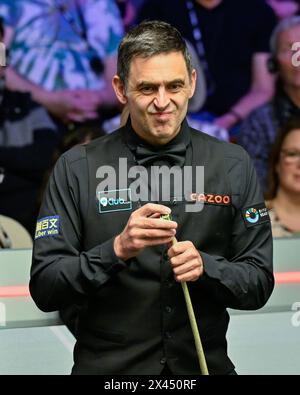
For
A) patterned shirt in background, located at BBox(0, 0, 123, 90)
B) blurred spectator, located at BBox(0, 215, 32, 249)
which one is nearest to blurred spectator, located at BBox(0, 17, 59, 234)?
blurred spectator, located at BBox(0, 215, 32, 249)

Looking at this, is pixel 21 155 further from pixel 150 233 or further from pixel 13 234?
pixel 150 233

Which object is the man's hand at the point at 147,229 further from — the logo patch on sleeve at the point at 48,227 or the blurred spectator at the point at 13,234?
the blurred spectator at the point at 13,234

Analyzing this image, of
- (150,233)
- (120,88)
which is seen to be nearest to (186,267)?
(150,233)

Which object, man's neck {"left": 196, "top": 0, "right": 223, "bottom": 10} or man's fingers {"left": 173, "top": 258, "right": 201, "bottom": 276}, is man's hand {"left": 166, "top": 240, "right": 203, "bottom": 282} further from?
man's neck {"left": 196, "top": 0, "right": 223, "bottom": 10}

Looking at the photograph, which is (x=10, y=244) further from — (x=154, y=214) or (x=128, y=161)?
(x=154, y=214)

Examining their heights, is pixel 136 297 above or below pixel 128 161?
below

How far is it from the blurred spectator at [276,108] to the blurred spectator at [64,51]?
75cm

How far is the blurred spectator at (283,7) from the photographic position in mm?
4480

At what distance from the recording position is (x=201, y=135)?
249 cm

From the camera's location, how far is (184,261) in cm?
215

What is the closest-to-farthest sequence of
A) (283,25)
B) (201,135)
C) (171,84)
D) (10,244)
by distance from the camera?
1. (171,84)
2. (201,135)
3. (10,244)
4. (283,25)

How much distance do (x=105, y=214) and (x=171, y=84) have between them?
1.26ft

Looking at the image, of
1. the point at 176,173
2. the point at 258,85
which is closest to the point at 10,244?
the point at 258,85

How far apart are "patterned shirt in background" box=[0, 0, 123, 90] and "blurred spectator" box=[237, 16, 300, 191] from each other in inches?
32.0
